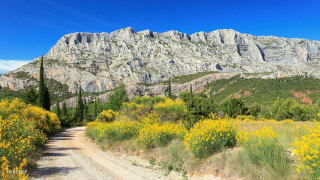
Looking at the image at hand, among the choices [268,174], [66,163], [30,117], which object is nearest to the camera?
[268,174]

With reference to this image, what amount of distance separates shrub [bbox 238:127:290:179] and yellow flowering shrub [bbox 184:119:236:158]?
3.81ft

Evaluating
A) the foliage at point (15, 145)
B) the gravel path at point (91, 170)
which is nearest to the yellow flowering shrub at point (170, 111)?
the gravel path at point (91, 170)

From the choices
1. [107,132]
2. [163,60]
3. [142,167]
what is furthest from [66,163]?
[163,60]

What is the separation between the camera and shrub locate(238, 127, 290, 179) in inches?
210

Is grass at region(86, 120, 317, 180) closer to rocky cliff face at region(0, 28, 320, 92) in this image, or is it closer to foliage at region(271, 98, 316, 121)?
foliage at region(271, 98, 316, 121)

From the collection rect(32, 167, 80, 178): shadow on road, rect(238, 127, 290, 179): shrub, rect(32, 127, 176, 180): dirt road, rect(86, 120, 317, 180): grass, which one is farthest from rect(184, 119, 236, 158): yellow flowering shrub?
rect(32, 167, 80, 178): shadow on road

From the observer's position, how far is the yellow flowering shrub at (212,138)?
764 cm

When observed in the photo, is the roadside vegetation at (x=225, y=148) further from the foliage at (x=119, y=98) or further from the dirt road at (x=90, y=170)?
the foliage at (x=119, y=98)

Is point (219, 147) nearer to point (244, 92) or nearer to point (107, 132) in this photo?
point (107, 132)

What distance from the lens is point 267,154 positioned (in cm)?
582

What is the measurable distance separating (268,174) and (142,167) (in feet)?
19.2

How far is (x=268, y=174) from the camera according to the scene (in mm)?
5391

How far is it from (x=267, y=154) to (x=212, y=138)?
2096mm

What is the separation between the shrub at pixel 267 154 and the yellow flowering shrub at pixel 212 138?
116 centimetres
